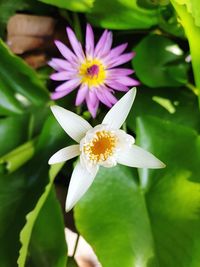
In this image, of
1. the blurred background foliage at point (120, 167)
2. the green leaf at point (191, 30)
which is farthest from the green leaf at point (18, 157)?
the green leaf at point (191, 30)

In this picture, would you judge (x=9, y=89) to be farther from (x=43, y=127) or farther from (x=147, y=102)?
(x=147, y=102)

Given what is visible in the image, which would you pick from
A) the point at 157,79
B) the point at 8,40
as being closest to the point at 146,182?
the point at 157,79

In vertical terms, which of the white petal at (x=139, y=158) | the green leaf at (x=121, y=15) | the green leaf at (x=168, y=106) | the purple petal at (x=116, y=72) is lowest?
the green leaf at (x=168, y=106)

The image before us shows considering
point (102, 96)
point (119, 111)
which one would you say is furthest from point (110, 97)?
point (119, 111)

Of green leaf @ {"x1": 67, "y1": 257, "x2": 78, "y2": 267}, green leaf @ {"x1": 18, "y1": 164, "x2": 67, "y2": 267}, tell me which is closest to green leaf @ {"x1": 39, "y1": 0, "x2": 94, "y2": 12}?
green leaf @ {"x1": 18, "y1": 164, "x2": 67, "y2": 267}

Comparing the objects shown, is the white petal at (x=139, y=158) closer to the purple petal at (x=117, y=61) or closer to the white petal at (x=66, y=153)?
the white petal at (x=66, y=153)

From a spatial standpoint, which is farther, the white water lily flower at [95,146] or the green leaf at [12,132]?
the green leaf at [12,132]

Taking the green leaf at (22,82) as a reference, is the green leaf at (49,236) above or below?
below

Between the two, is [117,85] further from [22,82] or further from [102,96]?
[22,82]
